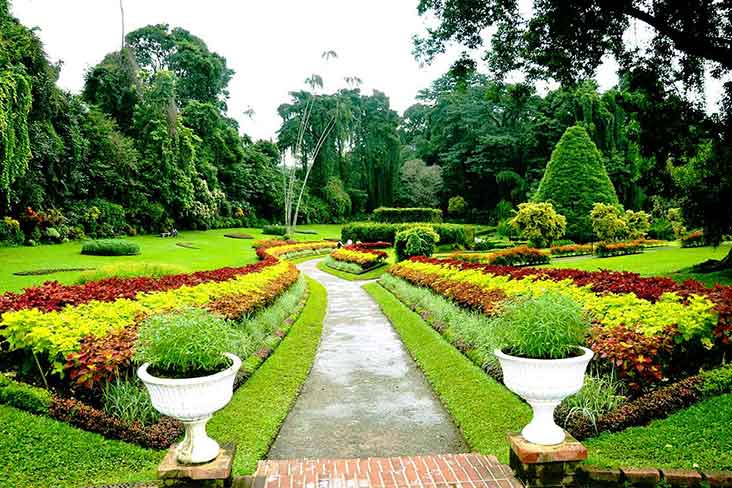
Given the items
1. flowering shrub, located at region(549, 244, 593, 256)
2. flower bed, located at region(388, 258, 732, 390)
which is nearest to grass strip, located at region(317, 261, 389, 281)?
flowering shrub, located at region(549, 244, 593, 256)

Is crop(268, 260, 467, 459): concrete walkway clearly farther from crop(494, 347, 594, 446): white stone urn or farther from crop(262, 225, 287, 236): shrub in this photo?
crop(262, 225, 287, 236): shrub

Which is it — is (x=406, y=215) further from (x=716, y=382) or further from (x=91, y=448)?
(x=91, y=448)

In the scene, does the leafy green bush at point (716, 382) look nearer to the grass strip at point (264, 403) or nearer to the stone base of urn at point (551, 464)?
the stone base of urn at point (551, 464)

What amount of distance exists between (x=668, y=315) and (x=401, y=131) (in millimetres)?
60709

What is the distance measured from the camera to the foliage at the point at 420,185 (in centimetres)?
4944

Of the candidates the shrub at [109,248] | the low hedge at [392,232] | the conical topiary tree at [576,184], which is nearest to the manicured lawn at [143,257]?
the shrub at [109,248]

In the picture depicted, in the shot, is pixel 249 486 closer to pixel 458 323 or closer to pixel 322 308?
pixel 458 323

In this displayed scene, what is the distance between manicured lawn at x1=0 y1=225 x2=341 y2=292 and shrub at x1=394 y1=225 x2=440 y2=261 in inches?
252

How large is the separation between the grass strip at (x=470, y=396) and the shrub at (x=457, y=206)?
A: 127ft

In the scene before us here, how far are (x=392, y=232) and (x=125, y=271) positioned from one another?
69.2 feet

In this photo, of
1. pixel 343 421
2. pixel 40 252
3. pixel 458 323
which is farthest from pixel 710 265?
pixel 40 252

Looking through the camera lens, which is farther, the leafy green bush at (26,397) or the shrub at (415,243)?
the shrub at (415,243)

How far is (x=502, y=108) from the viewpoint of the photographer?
164ft

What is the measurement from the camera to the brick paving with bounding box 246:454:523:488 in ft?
11.8
